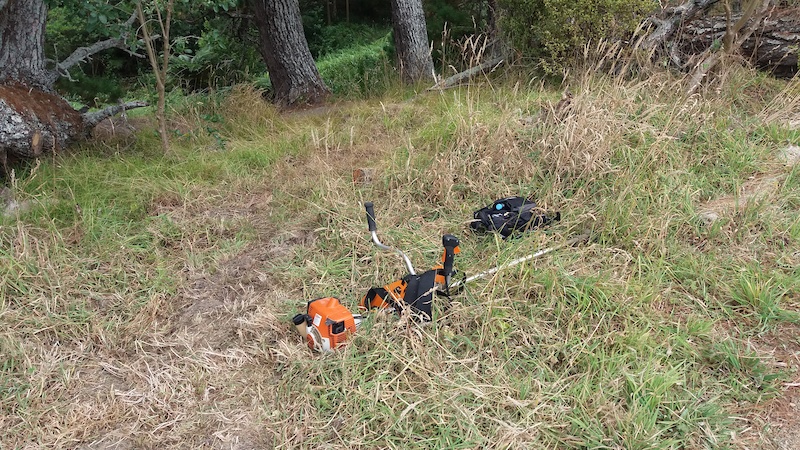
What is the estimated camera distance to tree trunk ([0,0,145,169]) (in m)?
3.96

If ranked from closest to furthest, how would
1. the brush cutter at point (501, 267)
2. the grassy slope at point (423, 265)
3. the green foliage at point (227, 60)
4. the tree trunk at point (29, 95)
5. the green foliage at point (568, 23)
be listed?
1. the grassy slope at point (423, 265)
2. the brush cutter at point (501, 267)
3. the tree trunk at point (29, 95)
4. the green foliage at point (568, 23)
5. the green foliage at point (227, 60)

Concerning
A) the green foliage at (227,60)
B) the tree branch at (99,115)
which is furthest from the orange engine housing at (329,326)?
the green foliage at (227,60)

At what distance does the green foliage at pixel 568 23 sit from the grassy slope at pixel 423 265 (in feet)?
2.69

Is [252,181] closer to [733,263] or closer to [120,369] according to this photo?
[120,369]

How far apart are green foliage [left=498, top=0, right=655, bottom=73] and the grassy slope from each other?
2.69 ft

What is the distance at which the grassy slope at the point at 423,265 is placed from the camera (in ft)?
7.29

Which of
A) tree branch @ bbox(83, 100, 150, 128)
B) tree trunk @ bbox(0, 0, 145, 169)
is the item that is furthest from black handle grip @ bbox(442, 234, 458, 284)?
tree branch @ bbox(83, 100, 150, 128)

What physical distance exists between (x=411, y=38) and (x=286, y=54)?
134cm

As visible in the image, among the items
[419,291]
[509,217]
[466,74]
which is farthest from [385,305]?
[466,74]

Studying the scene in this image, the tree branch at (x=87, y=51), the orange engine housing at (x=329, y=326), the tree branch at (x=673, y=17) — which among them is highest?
the tree branch at (x=673, y=17)

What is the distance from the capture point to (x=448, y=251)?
8.30 feet

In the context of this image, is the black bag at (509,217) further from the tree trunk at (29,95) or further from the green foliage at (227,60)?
the green foliage at (227,60)

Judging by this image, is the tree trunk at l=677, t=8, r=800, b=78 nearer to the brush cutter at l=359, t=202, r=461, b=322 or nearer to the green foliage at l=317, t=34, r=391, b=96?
the green foliage at l=317, t=34, r=391, b=96

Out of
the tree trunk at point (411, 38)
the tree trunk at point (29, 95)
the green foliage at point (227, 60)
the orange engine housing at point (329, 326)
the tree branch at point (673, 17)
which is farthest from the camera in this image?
the green foliage at point (227, 60)
